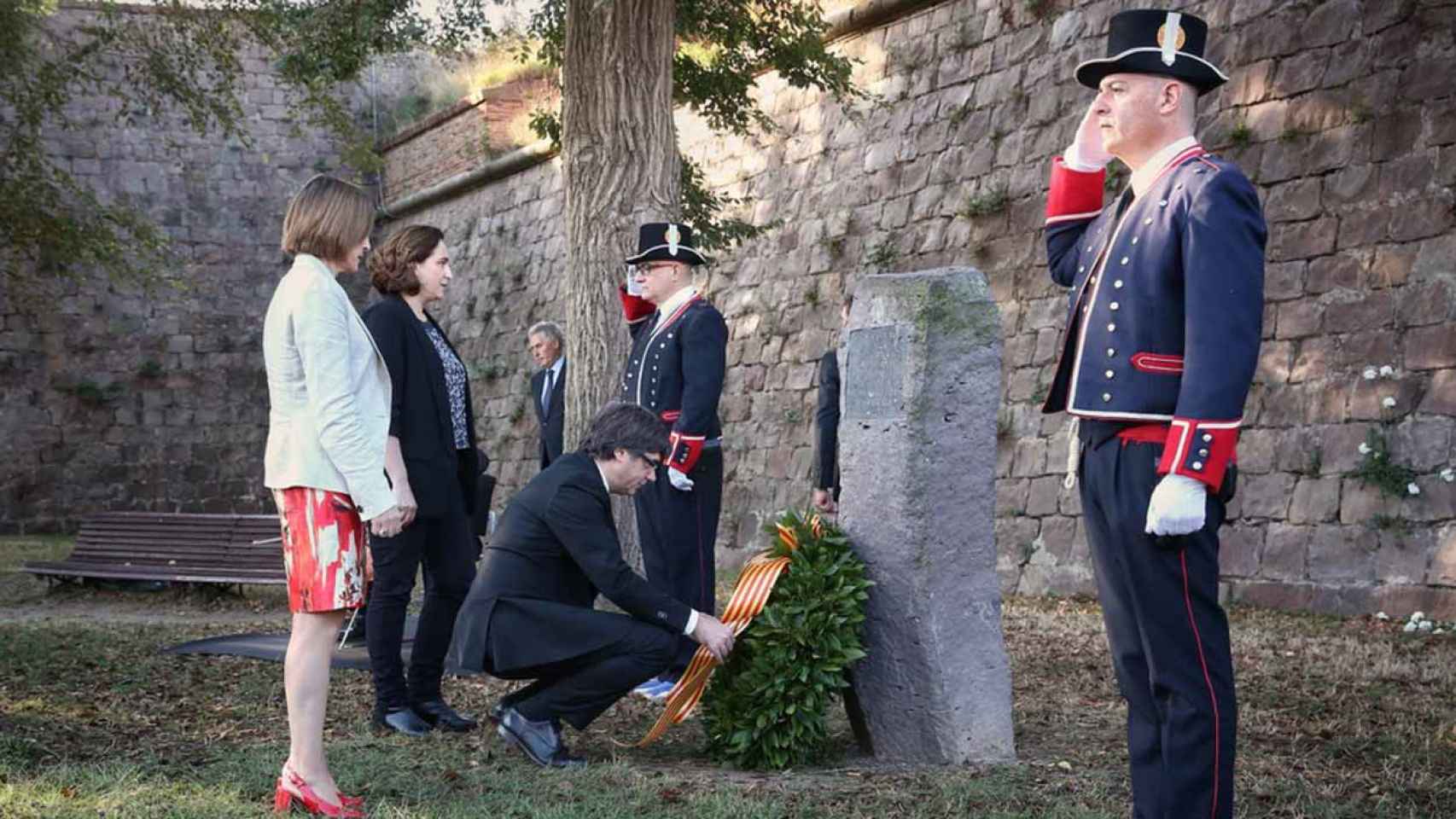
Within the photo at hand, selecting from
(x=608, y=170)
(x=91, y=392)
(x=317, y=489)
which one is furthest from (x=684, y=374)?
(x=91, y=392)

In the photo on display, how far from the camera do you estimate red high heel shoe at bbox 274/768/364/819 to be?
13.1 ft

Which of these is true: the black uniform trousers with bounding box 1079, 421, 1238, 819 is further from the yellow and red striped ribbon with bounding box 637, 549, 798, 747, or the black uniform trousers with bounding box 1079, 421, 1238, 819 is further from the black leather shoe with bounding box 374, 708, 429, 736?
the black leather shoe with bounding box 374, 708, 429, 736

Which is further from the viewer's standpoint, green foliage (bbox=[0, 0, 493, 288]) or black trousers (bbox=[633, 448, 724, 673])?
green foliage (bbox=[0, 0, 493, 288])

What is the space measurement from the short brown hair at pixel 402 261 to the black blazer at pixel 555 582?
106 centimetres

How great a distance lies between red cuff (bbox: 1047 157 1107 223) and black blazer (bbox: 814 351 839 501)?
18.4 ft

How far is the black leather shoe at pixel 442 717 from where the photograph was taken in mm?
5438

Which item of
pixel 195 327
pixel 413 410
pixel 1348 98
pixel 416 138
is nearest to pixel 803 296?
pixel 1348 98

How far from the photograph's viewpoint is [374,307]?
5.56 metres

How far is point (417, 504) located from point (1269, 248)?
19.9 ft

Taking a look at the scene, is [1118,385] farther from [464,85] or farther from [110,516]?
[464,85]

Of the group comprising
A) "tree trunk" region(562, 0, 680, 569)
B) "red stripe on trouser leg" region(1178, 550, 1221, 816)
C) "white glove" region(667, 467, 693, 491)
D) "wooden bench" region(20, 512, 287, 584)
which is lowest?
"wooden bench" region(20, 512, 287, 584)

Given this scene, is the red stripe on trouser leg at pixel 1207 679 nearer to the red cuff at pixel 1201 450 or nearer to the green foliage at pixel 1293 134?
the red cuff at pixel 1201 450

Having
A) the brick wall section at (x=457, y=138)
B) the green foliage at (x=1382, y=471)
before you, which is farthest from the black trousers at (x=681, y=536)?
the brick wall section at (x=457, y=138)

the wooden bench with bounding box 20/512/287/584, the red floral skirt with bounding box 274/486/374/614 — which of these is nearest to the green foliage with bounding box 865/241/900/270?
the wooden bench with bounding box 20/512/287/584
